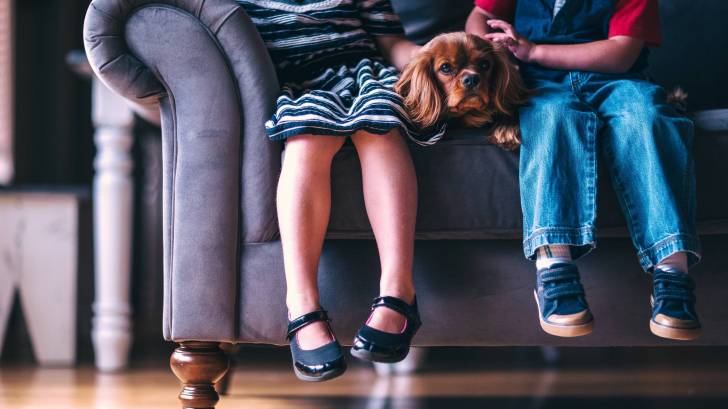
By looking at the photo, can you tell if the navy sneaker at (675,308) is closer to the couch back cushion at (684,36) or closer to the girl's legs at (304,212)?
the girl's legs at (304,212)

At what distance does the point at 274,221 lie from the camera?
3.94 ft

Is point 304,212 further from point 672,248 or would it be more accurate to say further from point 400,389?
point 400,389

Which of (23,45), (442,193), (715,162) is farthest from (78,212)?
(715,162)

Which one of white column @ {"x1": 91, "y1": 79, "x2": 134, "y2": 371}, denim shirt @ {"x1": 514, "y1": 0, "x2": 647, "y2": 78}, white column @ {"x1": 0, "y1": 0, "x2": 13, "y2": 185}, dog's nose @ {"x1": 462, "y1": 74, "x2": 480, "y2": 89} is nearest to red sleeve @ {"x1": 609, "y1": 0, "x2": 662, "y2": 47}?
denim shirt @ {"x1": 514, "y1": 0, "x2": 647, "y2": 78}

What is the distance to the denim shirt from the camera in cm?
137

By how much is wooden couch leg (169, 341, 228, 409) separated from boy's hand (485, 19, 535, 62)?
683 mm

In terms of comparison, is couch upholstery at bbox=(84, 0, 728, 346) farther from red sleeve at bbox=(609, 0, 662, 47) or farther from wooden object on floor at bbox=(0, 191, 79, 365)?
wooden object on floor at bbox=(0, 191, 79, 365)

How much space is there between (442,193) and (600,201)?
236 millimetres

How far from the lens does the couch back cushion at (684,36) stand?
174 centimetres

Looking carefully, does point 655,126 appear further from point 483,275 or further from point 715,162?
point 483,275

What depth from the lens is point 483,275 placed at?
1216mm

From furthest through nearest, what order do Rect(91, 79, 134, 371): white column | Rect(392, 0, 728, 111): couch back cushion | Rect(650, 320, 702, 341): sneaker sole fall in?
Rect(91, 79, 134, 371): white column < Rect(392, 0, 728, 111): couch back cushion < Rect(650, 320, 702, 341): sneaker sole

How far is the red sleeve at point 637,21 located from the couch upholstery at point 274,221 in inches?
7.4

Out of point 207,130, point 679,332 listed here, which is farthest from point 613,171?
point 207,130
